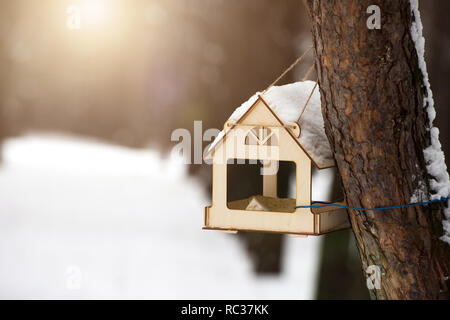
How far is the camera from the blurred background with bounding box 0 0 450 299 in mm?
4070

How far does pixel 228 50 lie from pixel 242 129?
7.74 ft

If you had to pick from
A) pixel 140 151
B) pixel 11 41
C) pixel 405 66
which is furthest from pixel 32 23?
pixel 405 66

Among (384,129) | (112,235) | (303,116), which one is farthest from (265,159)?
(112,235)

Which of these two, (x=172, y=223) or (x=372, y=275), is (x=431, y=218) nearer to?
(x=372, y=275)

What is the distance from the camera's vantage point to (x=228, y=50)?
397 cm

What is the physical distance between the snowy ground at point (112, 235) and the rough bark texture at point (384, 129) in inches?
102

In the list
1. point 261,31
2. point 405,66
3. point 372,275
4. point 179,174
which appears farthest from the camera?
point 179,174

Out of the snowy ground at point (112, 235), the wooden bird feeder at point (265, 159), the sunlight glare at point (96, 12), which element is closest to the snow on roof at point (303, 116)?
the wooden bird feeder at point (265, 159)

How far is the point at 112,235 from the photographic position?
464 centimetres

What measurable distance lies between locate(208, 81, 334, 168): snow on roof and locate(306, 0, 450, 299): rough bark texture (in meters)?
0.10

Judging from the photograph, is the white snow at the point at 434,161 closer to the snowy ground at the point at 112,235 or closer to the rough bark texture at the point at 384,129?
the rough bark texture at the point at 384,129

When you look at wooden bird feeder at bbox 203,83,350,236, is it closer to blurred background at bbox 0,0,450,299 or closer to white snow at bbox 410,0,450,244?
white snow at bbox 410,0,450,244

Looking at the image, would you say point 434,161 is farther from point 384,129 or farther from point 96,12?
point 96,12

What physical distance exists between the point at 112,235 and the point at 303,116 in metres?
3.18
